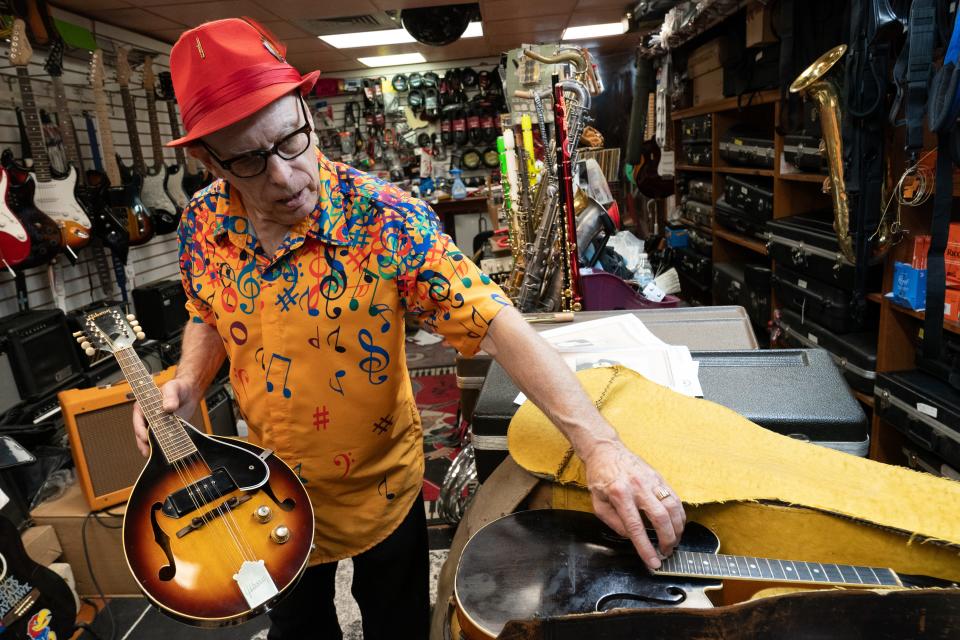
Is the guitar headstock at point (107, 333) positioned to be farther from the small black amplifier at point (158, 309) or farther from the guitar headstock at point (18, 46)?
the small black amplifier at point (158, 309)

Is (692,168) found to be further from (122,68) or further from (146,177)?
(122,68)

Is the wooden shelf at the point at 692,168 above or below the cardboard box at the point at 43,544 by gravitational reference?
above

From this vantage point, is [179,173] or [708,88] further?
[708,88]

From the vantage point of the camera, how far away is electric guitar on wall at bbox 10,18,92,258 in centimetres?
359

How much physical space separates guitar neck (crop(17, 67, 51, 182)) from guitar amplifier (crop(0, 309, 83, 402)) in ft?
2.85

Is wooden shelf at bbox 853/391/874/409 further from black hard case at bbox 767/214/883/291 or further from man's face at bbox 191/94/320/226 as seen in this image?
man's face at bbox 191/94/320/226

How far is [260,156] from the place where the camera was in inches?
45.8

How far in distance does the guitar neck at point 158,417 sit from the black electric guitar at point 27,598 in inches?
30.2

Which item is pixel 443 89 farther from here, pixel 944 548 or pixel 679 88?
pixel 944 548

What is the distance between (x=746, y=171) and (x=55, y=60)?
4.82 meters

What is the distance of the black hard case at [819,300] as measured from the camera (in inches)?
123

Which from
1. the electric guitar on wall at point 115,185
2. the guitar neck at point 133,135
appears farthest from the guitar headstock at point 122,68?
the electric guitar on wall at point 115,185

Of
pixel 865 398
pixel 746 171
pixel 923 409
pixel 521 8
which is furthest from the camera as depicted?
pixel 521 8

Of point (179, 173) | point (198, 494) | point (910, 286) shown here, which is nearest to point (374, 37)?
point (179, 173)
